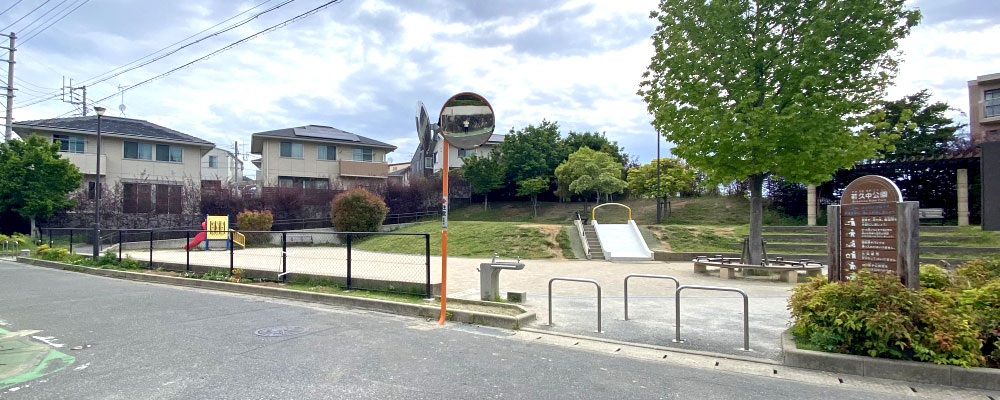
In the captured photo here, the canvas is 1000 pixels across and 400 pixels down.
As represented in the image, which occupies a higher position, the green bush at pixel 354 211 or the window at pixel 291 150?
the window at pixel 291 150

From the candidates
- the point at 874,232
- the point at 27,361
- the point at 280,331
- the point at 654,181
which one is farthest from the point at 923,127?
the point at 27,361

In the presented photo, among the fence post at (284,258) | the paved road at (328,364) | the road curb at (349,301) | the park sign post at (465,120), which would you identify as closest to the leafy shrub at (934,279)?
the paved road at (328,364)

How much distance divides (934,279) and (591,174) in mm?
26991

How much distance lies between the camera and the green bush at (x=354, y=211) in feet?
86.3

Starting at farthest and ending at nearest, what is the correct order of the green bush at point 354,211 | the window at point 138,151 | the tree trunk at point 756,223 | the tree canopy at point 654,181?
the window at point 138,151 < the tree canopy at point 654,181 < the green bush at point 354,211 < the tree trunk at point 756,223

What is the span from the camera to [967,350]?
15.7 ft

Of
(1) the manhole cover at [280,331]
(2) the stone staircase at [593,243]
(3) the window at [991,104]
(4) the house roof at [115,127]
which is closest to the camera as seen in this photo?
(1) the manhole cover at [280,331]

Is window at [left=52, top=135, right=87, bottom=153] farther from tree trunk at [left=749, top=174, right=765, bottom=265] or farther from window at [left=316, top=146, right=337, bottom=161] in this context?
tree trunk at [left=749, top=174, right=765, bottom=265]

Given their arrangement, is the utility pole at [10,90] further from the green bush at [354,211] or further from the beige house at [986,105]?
the beige house at [986,105]

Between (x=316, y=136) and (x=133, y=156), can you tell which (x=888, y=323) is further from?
(x=133, y=156)


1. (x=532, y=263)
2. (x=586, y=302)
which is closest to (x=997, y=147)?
(x=532, y=263)

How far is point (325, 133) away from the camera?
3988cm

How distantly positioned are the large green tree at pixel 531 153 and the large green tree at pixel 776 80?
83.0 ft

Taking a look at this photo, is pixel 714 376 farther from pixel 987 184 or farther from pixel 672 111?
pixel 987 184
